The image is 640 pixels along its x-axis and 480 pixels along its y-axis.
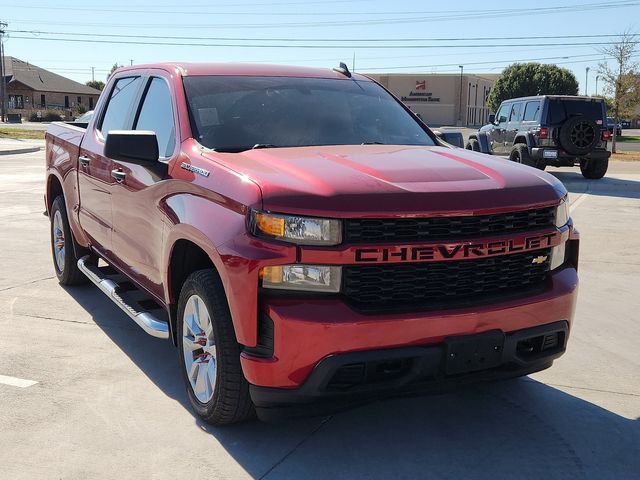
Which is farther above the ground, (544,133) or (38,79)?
(38,79)

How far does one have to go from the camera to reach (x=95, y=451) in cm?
337

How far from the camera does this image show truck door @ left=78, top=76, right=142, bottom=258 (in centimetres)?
495

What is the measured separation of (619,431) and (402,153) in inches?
71.9

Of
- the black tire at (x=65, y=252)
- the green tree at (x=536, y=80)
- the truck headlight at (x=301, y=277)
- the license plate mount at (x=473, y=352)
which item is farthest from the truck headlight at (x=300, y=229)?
the green tree at (x=536, y=80)

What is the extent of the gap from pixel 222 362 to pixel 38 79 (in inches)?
3736

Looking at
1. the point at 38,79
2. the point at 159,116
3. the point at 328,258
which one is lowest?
the point at 328,258

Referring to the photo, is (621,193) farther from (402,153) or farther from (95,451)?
(95,451)

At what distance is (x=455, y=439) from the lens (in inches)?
138

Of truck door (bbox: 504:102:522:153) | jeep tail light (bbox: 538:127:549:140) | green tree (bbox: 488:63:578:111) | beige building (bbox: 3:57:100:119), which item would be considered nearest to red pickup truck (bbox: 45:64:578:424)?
jeep tail light (bbox: 538:127:549:140)

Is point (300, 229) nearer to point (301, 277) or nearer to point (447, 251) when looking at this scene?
point (301, 277)

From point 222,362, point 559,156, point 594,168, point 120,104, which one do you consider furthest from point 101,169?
point 594,168

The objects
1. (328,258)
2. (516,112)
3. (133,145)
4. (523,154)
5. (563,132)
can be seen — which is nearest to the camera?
(328,258)

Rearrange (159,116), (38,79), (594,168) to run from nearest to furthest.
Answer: (159,116)
(594,168)
(38,79)

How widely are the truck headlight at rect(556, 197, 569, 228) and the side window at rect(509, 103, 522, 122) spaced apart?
14334 millimetres
